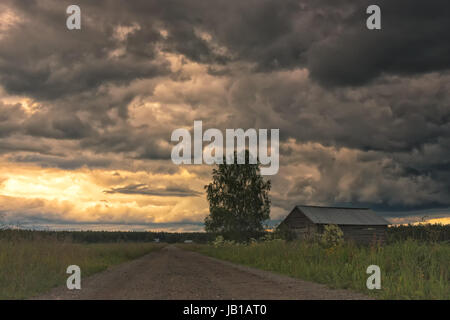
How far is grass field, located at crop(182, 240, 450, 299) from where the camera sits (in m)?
11.6

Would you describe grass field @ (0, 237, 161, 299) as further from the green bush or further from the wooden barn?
the wooden barn

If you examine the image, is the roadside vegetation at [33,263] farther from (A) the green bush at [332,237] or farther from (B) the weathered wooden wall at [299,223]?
(B) the weathered wooden wall at [299,223]

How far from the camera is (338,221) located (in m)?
53.5

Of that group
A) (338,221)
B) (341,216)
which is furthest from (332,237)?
(341,216)

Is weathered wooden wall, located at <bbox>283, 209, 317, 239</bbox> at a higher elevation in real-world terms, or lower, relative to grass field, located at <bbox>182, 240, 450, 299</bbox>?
lower

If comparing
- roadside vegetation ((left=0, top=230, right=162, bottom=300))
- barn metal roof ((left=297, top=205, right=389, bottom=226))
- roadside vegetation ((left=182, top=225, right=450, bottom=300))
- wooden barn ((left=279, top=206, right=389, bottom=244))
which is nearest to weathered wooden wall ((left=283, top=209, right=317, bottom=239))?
wooden barn ((left=279, top=206, right=389, bottom=244))

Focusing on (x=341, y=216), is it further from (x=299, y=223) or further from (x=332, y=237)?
(x=332, y=237)

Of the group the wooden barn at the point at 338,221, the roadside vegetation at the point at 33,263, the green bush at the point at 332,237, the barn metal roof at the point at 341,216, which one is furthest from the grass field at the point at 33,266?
the barn metal roof at the point at 341,216

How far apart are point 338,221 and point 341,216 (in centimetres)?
227

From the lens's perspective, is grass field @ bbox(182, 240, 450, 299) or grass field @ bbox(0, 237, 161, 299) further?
grass field @ bbox(0, 237, 161, 299)

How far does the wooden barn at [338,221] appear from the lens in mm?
52166
